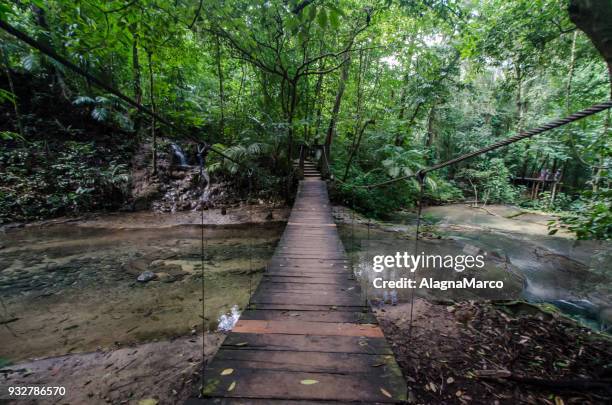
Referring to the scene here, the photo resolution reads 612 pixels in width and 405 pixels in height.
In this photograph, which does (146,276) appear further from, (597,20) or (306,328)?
(597,20)

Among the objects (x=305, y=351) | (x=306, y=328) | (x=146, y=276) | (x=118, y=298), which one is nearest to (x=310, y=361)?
(x=305, y=351)

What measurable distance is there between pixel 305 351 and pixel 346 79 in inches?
285

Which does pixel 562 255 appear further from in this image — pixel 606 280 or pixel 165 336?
pixel 165 336

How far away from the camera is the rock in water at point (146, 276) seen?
3436mm

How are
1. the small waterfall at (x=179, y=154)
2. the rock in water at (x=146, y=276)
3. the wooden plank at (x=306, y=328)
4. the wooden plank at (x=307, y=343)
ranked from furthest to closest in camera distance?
1. the small waterfall at (x=179, y=154)
2. the rock in water at (x=146, y=276)
3. the wooden plank at (x=306, y=328)
4. the wooden plank at (x=307, y=343)

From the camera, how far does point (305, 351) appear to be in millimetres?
1404

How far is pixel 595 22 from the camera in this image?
1.60 metres

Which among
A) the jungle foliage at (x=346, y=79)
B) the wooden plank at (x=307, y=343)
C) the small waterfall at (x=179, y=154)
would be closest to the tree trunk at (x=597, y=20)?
the jungle foliage at (x=346, y=79)

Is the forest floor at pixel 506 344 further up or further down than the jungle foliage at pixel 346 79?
further down

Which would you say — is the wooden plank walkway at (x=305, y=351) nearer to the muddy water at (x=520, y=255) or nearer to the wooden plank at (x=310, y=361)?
the wooden plank at (x=310, y=361)

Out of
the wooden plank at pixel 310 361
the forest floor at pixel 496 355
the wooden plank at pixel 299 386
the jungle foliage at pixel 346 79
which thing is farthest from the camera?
the jungle foliage at pixel 346 79

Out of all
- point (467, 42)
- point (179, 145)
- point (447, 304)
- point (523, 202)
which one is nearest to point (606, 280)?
point (447, 304)

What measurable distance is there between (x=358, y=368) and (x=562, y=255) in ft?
20.7

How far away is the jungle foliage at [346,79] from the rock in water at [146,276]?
2.01 m
